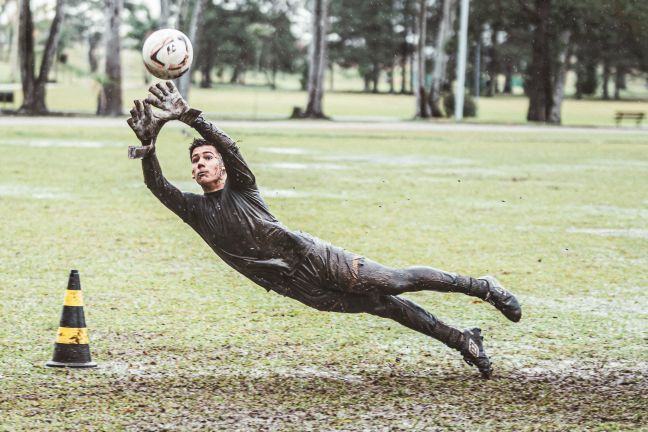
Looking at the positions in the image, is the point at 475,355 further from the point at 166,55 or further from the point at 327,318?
the point at 166,55

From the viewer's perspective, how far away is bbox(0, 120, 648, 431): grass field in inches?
271

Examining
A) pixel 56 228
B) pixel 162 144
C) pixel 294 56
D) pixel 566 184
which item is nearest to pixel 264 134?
pixel 162 144

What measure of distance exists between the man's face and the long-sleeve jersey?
0.10 metres

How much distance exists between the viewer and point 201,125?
7246mm

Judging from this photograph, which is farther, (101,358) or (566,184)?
(566,184)

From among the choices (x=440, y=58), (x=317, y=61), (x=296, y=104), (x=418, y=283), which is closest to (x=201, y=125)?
(x=418, y=283)

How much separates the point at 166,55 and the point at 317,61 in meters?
45.0

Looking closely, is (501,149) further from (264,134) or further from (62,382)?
(62,382)

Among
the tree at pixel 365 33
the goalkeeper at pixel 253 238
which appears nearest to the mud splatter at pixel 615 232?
the goalkeeper at pixel 253 238

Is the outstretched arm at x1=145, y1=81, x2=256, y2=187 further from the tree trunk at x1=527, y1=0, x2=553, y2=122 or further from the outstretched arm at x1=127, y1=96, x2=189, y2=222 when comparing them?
the tree trunk at x1=527, y1=0, x2=553, y2=122

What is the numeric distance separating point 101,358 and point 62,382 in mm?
800

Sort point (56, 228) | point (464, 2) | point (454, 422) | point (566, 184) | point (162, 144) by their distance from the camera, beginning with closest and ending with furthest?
point (454, 422) → point (56, 228) → point (566, 184) → point (162, 144) → point (464, 2)

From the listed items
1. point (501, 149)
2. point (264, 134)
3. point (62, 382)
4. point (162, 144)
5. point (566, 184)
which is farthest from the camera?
point (264, 134)

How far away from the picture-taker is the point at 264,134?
37812 millimetres
